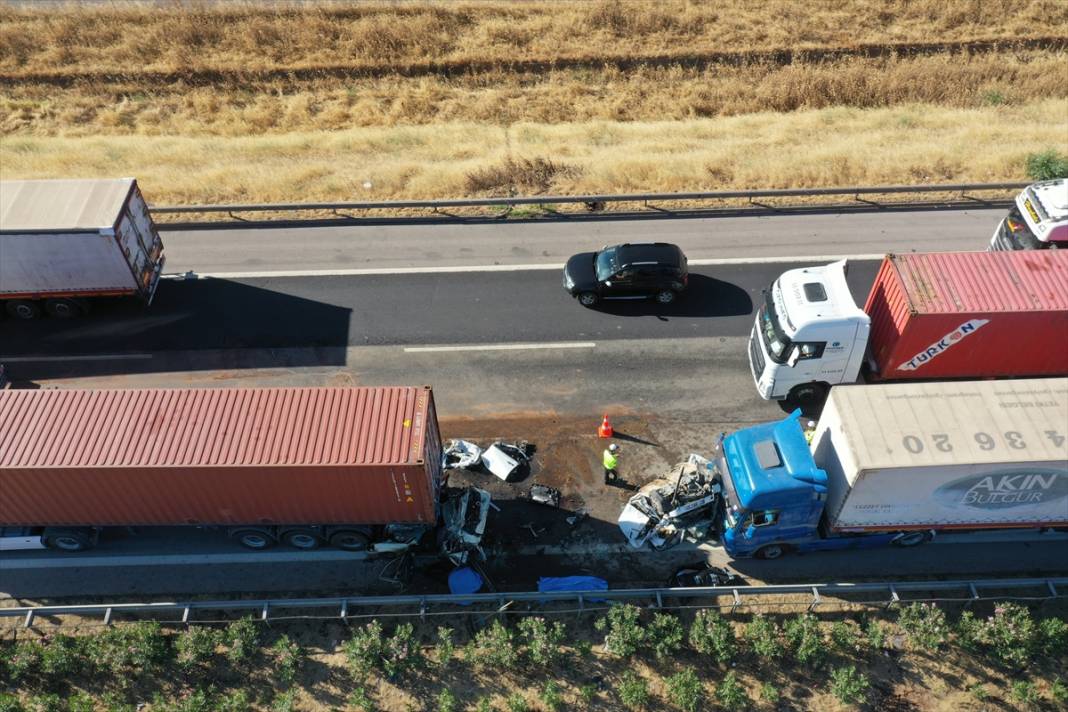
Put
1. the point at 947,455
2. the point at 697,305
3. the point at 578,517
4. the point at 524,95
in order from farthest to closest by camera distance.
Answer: the point at 524,95 → the point at 697,305 → the point at 578,517 → the point at 947,455

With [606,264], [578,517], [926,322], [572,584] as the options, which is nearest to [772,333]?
[926,322]

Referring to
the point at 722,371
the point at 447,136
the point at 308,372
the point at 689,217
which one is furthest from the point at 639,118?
the point at 308,372

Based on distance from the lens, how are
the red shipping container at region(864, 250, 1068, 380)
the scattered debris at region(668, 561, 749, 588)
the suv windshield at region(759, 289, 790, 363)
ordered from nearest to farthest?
1. the scattered debris at region(668, 561, 749, 588)
2. the red shipping container at region(864, 250, 1068, 380)
3. the suv windshield at region(759, 289, 790, 363)

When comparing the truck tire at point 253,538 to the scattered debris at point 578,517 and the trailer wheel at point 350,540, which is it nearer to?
the trailer wheel at point 350,540

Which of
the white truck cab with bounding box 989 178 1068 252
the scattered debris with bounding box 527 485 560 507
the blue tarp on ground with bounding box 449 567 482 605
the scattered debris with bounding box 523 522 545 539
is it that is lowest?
the scattered debris with bounding box 523 522 545 539

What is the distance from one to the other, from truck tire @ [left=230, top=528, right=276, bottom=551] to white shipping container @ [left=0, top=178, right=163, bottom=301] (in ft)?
31.5

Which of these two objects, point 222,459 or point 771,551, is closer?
point 222,459

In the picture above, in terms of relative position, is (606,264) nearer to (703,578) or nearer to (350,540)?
(703,578)

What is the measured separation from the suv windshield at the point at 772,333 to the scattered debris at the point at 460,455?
780 cm

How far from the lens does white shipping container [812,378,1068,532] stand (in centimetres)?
1563

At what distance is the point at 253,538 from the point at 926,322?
54.0 ft

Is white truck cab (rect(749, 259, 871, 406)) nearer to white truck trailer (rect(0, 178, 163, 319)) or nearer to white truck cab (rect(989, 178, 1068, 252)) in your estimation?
white truck cab (rect(989, 178, 1068, 252))

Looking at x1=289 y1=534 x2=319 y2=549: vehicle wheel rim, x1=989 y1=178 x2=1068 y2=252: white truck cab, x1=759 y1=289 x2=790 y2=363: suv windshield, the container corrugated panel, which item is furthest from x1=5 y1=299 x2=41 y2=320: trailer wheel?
x1=989 y1=178 x2=1068 y2=252: white truck cab

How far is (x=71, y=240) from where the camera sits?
874 inches
